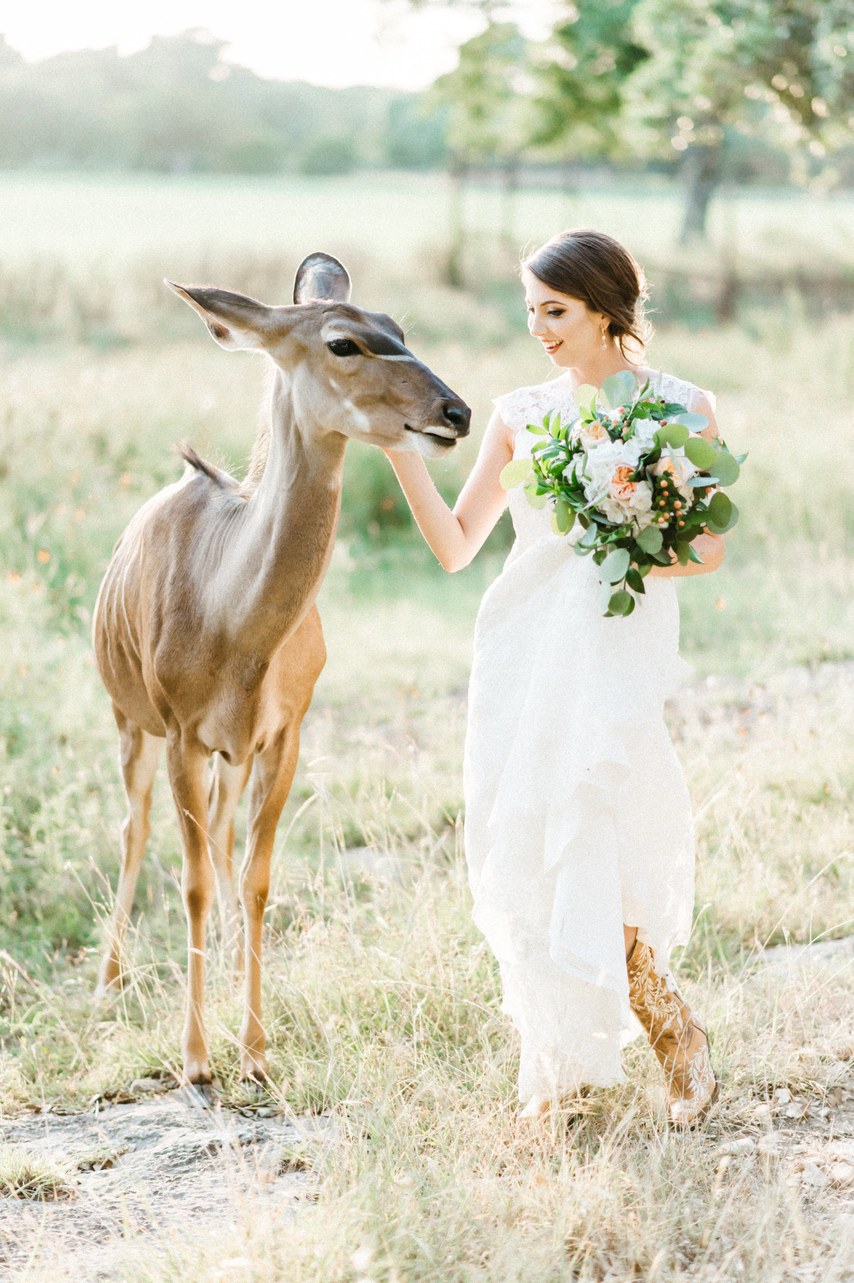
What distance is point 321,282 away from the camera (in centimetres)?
376

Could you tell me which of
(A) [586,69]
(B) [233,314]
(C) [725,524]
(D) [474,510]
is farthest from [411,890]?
(A) [586,69]

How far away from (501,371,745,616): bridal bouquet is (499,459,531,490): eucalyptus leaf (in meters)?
0.03

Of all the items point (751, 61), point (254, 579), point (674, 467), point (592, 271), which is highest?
point (751, 61)

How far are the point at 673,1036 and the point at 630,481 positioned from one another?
143 centimetres

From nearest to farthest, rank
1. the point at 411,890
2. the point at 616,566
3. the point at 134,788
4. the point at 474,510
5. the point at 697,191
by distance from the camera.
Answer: the point at 616,566 < the point at 474,510 < the point at 134,788 < the point at 411,890 < the point at 697,191

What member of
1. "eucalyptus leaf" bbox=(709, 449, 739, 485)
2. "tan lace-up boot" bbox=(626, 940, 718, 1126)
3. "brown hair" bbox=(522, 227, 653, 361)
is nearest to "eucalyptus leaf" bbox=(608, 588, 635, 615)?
"eucalyptus leaf" bbox=(709, 449, 739, 485)

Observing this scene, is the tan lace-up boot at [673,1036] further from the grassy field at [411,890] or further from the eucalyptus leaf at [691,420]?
the eucalyptus leaf at [691,420]

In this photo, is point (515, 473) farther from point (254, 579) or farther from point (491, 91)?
point (491, 91)

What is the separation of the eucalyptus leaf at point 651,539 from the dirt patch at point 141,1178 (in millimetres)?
1600

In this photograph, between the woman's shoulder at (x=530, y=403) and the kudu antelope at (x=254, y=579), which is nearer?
the kudu antelope at (x=254, y=579)

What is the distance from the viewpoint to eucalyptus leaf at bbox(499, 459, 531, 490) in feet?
11.0

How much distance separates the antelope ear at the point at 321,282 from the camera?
372 cm

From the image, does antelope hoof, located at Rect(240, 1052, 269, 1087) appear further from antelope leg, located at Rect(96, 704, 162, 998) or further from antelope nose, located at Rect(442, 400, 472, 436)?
antelope nose, located at Rect(442, 400, 472, 436)

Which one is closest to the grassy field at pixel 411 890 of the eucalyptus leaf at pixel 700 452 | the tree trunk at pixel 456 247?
the eucalyptus leaf at pixel 700 452
